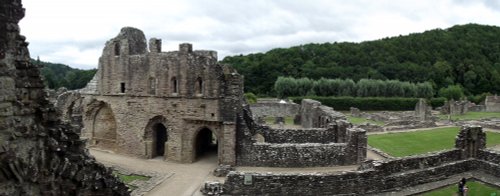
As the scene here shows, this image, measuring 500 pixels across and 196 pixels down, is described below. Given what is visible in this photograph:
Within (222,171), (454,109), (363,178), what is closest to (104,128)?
(222,171)

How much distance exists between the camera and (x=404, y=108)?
61.9 metres

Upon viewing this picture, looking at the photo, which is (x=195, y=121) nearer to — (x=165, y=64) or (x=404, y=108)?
(x=165, y=64)

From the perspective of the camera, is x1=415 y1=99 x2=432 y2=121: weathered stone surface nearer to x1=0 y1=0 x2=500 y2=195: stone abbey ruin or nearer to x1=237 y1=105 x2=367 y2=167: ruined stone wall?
x1=0 y1=0 x2=500 y2=195: stone abbey ruin

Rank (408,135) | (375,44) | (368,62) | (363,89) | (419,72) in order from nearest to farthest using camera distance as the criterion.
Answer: (408,135), (363,89), (419,72), (368,62), (375,44)

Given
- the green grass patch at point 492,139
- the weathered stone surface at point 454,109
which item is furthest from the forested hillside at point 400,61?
the green grass patch at point 492,139

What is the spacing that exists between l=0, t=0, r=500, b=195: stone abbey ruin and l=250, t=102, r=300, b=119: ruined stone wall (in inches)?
693

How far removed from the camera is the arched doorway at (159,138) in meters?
24.2

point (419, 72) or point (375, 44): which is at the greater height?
point (375, 44)

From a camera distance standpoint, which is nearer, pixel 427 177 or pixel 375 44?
pixel 427 177

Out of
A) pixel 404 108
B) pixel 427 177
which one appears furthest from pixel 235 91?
pixel 404 108

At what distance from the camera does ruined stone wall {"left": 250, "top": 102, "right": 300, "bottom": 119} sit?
164ft

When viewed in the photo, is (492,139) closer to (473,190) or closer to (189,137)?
(473,190)

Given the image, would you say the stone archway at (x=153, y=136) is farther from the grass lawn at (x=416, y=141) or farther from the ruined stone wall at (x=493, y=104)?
the ruined stone wall at (x=493, y=104)

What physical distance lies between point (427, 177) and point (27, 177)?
1519cm
